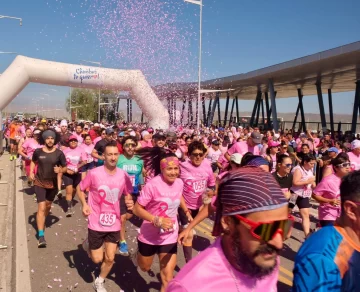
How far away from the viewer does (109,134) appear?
36.6 feet

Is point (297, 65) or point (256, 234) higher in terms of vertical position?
point (297, 65)

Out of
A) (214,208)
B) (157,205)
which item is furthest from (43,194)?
(214,208)

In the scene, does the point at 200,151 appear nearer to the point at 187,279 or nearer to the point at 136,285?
the point at 136,285

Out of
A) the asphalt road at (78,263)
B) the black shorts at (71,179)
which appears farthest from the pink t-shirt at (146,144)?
the asphalt road at (78,263)

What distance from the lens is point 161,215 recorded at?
4.34 meters

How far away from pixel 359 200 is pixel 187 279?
1084 millimetres

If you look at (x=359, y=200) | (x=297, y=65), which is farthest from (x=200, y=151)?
(x=297, y=65)

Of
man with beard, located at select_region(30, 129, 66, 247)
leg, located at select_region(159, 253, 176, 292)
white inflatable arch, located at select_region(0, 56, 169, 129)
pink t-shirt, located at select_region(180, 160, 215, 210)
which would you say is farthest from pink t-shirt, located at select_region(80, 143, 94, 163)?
white inflatable arch, located at select_region(0, 56, 169, 129)

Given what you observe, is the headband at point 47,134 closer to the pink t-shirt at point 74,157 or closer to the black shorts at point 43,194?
the black shorts at point 43,194

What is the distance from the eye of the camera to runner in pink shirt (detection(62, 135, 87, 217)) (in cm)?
879

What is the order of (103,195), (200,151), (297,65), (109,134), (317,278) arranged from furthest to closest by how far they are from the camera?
(297,65)
(109,134)
(200,151)
(103,195)
(317,278)

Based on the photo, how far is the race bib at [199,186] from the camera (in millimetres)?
5883

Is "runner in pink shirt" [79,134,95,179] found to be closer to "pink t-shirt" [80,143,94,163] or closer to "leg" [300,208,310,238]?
"pink t-shirt" [80,143,94,163]

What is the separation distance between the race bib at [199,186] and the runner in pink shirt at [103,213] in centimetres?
133
